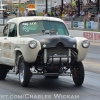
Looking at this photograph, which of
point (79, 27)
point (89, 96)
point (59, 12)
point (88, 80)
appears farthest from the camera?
point (59, 12)

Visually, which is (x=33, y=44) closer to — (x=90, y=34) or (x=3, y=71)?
(x=3, y=71)

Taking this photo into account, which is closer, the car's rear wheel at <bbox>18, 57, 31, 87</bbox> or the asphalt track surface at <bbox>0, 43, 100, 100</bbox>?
the asphalt track surface at <bbox>0, 43, 100, 100</bbox>

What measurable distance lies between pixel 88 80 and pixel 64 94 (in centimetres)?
247

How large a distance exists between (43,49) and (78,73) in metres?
1.28

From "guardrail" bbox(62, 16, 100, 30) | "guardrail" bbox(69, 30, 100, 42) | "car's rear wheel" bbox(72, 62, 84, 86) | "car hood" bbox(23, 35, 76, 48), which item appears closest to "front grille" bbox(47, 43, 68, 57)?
"car hood" bbox(23, 35, 76, 48)

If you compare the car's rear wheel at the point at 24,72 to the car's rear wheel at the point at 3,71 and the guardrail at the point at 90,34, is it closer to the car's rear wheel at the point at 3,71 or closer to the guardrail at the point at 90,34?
the car's rear wheel at the point at 3,71

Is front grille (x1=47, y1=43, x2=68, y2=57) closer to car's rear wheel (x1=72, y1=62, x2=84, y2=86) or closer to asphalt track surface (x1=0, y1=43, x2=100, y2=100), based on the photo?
car's rear wheel (x1=72, y1=62, x2=84, y2=86)

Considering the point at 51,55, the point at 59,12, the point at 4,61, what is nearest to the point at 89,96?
the point at 51,55

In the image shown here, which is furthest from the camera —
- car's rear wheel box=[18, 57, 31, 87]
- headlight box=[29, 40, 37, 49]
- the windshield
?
the windshield

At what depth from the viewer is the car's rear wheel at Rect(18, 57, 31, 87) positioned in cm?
1001

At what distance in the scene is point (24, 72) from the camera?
32.9 ft

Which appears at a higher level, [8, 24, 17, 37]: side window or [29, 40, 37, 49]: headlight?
[8, 24, 17, 37]: side window

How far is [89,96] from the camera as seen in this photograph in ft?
30.1

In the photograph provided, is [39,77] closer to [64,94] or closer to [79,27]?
[64,94]
